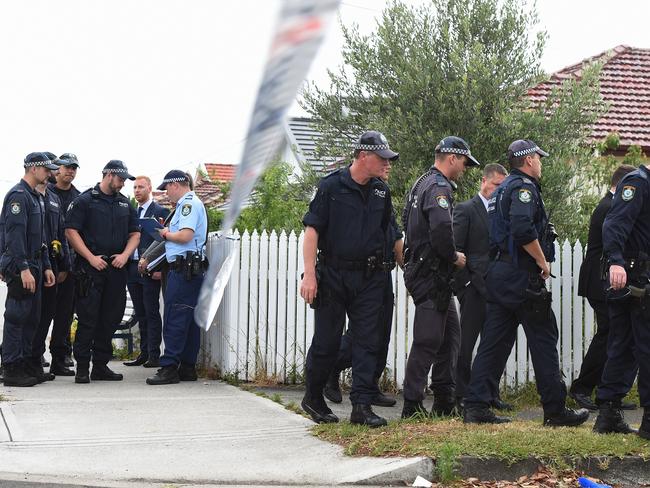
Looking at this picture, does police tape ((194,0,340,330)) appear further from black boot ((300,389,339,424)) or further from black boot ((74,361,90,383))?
black boot ((74,361,90,383))

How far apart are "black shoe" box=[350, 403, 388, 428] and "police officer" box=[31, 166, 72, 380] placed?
3.54 meters

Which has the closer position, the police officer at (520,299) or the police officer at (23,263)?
the police officer at (520,299)

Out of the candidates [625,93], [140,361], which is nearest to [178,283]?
[140,361]

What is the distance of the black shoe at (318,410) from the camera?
637 centimetres

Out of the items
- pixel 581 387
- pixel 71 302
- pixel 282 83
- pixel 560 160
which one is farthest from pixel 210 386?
pixel 282 83

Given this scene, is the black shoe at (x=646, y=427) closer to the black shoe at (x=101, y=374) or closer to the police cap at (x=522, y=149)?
the police cap at (x=522, y=149)

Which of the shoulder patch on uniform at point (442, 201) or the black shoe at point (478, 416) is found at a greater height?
the shoulder patch on uniform at point (442, 201)

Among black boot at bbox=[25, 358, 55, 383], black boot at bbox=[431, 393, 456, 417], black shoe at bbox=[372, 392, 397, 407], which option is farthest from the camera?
black boot at bbox=[25, 358, 55, 383]

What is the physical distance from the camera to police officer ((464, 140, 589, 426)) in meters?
6.16

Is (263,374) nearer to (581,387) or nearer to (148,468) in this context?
(581,387)

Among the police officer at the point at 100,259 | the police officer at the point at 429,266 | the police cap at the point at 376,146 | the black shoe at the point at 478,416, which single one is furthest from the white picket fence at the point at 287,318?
the police cap at the point at 376,146

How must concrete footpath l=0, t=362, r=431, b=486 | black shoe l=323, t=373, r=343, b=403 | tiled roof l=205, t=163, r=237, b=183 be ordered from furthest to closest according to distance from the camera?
black shoe l=323, t=373, r=343, b=403 → concrete footpath l=0, t=362, r=431, b=486 → tiled roof l=205, t=163, r=237, b=183

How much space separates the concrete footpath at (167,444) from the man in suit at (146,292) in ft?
7.27

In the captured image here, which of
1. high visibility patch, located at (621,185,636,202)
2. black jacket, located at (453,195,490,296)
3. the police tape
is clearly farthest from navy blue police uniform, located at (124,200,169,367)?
the police tape
